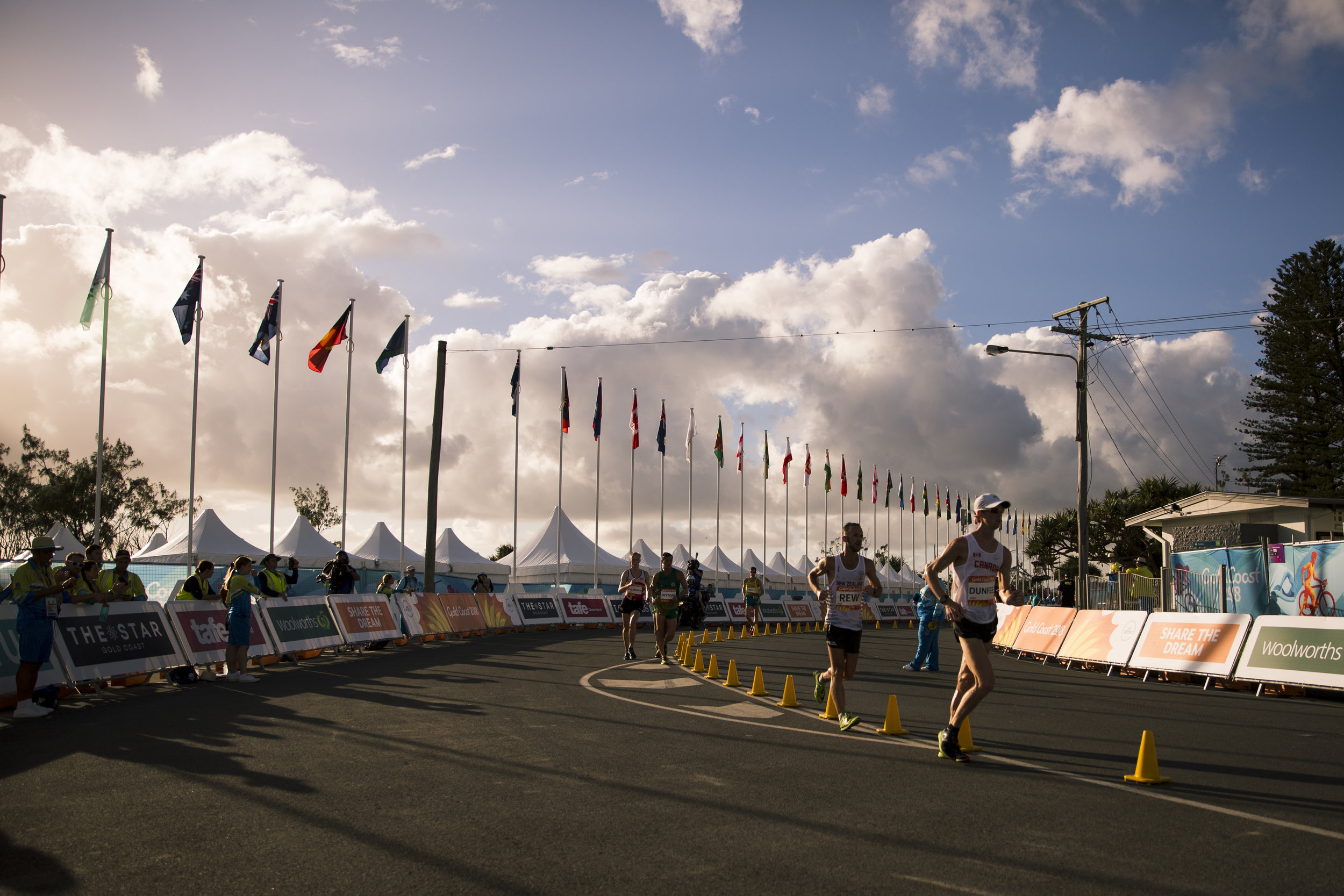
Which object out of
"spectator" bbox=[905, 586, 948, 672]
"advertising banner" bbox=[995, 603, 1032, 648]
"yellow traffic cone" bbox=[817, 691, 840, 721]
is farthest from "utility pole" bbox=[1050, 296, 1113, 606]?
"yellow traffic cone" bbox=[817, 691, 840, 721]

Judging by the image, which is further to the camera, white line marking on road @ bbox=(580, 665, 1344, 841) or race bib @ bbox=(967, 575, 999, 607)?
race bib @ bbox=(967, 575, 999, 607)

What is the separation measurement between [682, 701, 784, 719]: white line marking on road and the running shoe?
104 inches

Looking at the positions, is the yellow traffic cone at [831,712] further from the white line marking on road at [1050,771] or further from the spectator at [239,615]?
the spectator at [239,615]

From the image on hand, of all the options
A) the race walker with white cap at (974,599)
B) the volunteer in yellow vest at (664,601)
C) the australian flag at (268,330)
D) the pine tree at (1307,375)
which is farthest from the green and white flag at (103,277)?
the pine tree at (1307,375)

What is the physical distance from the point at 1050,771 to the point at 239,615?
37.5 feet

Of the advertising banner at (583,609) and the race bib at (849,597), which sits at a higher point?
the race bib at (849,597)

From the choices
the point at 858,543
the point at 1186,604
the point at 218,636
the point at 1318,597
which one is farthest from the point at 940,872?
the point at 1186,604

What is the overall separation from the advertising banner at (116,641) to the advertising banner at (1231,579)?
1924cm

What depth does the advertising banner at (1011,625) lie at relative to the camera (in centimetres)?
2259

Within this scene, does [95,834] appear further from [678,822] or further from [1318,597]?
[1318,597]

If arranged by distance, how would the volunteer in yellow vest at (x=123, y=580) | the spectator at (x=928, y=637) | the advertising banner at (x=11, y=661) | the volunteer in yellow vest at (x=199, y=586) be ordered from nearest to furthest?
1. the advertising banner at (x=11, y=661)
2. the volunteer in yellow vest at (x=123, y=580)
3. the volunteer in yellow vest at (x=199, y=586)
4. the spectator at (x=928, y=637)

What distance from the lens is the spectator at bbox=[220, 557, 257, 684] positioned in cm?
1397

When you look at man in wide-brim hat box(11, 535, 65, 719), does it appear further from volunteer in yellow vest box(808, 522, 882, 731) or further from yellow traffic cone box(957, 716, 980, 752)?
yellow traffic cone box(957, 716, 980, 752)

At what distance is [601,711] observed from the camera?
10281mm
